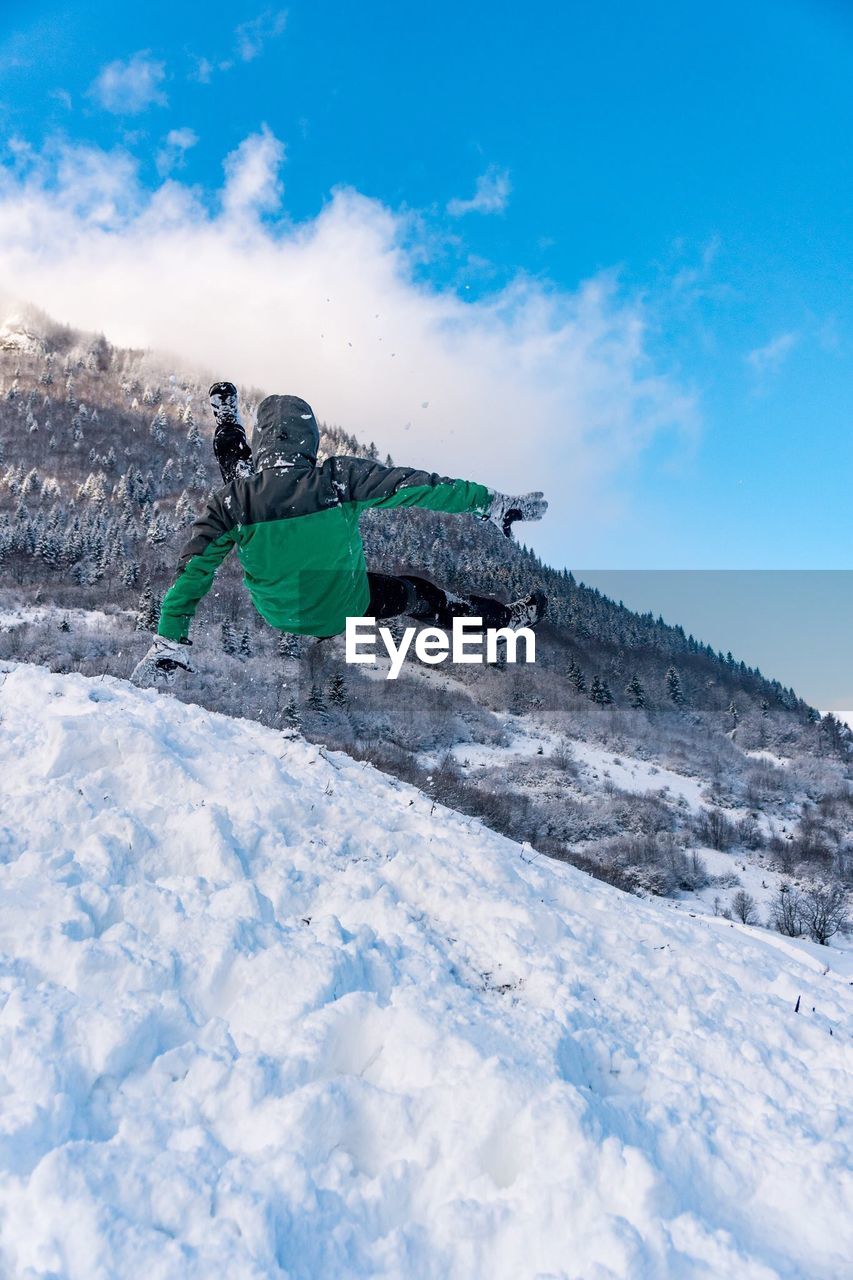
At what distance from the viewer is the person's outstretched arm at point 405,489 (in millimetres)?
4461

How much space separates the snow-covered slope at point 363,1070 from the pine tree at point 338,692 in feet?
149

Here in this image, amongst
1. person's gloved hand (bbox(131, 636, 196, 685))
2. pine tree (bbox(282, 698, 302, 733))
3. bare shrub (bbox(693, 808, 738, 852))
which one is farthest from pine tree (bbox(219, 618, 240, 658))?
person's gloved hand (bbox(131, 636, 196, 685))

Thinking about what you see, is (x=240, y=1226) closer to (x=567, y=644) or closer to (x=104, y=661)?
(x=104, y=661)

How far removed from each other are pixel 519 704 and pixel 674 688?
3454 cm

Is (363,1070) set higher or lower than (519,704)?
higher

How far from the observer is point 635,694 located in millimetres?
79875

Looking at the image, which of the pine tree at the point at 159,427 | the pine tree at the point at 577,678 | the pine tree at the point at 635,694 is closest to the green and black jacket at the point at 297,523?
the pine tree at the point at 577,678

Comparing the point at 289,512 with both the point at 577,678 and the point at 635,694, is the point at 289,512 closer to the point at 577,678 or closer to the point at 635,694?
the point at 577,678

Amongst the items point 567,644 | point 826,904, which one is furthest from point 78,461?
point 826,904

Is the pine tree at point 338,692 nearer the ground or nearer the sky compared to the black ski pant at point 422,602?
nearer the ground

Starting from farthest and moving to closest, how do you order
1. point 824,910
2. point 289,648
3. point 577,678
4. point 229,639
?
point 577,678
point 289,648
point 229,639
point 824,910

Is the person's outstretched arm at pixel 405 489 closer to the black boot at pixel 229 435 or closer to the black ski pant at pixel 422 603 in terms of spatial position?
the black boot at pixel 229 435

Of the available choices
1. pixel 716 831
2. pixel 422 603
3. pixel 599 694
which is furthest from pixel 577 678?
pixel 422 603

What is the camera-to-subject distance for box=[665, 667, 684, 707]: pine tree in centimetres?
8619
